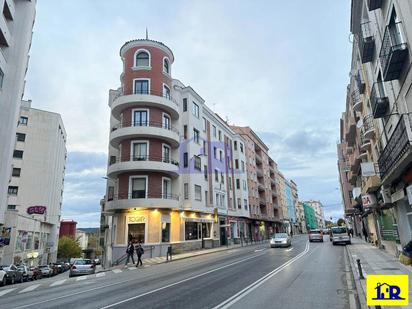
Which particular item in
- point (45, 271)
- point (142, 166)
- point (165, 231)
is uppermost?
point (142, 166)

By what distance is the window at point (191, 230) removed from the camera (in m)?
33.0

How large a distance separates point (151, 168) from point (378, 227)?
69.5ft

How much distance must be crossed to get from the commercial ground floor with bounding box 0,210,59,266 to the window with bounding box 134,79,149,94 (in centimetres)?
2030

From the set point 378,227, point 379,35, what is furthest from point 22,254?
point 379,35

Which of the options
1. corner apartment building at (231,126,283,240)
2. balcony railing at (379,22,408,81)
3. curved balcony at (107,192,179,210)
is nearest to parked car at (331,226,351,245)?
curved balcony at (107,192,179,210)

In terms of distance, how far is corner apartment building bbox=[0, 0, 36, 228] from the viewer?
22062 mm

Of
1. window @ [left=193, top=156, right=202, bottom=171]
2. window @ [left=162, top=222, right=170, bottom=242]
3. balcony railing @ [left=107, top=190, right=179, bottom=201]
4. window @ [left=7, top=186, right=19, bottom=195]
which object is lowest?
window @ [left=162, top=222, right=170, bottom=242]

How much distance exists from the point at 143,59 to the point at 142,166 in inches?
471

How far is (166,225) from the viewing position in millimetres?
29688

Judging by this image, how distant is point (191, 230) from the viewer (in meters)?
33.8

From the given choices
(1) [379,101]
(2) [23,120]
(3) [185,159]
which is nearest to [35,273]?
(3) [185,159]

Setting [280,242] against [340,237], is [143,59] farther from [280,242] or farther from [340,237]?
[340,237]

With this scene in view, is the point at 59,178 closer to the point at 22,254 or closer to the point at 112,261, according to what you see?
the point at 22,254

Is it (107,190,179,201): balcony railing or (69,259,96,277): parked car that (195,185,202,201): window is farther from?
(69,259,96,277): parked car
